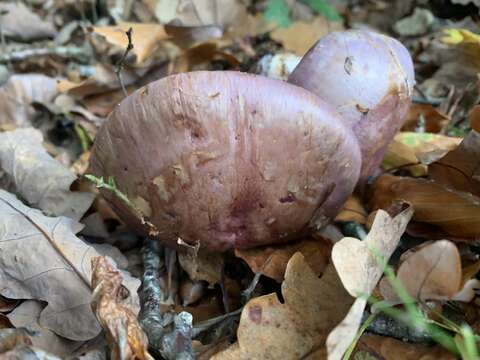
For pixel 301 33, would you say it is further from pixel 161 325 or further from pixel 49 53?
pixel 161 325

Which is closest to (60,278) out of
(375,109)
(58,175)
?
(58,175)

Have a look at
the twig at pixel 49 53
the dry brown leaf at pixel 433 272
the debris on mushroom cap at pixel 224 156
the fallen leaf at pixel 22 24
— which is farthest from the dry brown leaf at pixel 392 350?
the fallen leaf at pixel 22 24

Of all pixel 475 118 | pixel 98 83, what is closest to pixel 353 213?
pixel 475 118

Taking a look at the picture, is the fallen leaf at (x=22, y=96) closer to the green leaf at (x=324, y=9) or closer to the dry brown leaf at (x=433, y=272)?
the green leaf at (x=324, y=9)

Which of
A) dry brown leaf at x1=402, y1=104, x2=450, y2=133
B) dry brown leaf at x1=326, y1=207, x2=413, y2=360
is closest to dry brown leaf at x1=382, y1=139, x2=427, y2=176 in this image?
dry brown leaf at x1=402, y1=104, x2=450, y2=133

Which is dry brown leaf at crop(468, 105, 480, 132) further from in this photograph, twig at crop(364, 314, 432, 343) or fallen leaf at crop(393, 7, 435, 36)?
fallen leaf at crop(393, 7, 435, 36)

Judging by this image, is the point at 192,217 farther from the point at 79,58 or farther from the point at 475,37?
the point at 79,58
